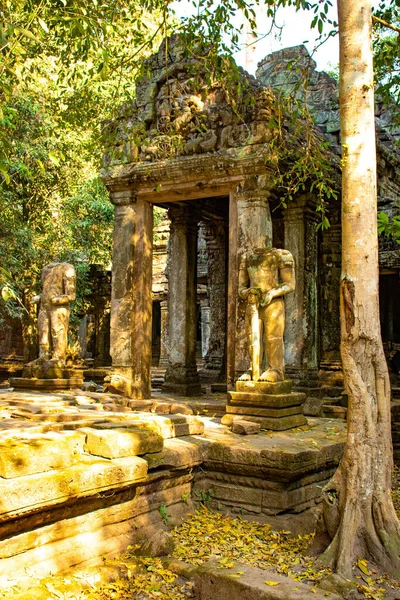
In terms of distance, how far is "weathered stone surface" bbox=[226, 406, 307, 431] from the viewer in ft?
22.9

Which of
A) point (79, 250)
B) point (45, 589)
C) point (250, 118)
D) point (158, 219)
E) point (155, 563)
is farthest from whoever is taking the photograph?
point (158, 219)

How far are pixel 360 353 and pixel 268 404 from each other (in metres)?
2.66

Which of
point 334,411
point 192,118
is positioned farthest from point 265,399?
point 192,118

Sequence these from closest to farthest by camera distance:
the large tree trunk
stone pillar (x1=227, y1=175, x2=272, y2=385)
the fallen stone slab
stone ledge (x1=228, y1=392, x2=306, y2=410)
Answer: the fallen stone slab → the large tree trunk → stone ledge (x1=228, y1=392, x2=306, y2=410) → stone pillar (x1=227, y1=175, x2=272, y2=385)

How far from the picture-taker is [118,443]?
192 inches

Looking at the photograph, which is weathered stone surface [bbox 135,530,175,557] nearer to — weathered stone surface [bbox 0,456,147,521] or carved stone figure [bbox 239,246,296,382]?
weathered stone surface [bbox 0,456,147,521]

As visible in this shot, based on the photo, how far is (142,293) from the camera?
984cm

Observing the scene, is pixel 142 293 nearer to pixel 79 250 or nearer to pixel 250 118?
pixel 250 118

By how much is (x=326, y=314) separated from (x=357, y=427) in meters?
7.32

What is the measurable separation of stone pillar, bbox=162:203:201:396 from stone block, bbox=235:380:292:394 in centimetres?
379

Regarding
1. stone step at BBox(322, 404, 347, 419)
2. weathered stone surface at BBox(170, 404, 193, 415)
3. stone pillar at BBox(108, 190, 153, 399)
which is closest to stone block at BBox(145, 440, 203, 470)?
weathered stone surface at BBox(170, 404, 193, 415)

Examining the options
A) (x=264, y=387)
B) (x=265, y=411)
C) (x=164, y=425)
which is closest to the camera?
(x=164, y=425)

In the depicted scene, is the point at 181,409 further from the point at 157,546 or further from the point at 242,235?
the point at 157,546

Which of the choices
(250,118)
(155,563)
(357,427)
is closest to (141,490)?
(155,563)
